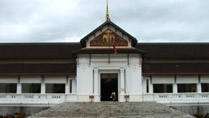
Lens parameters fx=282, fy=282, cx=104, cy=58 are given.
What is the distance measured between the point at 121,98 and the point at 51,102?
6.37 m

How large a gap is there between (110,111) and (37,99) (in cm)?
800

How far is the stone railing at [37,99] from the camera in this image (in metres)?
25.5

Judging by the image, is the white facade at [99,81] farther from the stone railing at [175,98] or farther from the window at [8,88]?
the window at [8,88]

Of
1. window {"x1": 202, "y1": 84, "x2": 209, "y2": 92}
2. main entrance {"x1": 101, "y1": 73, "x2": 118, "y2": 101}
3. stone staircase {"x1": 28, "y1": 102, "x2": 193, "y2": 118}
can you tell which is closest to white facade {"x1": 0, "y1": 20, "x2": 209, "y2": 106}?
main entrance {"x1": 101, "y1": 73, "x2": 118, "y2": 101}

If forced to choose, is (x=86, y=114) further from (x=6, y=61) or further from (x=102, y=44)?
(x=6, y=61)

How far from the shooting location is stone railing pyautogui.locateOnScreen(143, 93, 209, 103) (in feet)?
84.0

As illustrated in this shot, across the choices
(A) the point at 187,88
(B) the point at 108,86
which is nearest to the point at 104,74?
(B) the point at 108,86

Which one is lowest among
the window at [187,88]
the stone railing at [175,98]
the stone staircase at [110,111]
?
the stone staircase at [110,111]

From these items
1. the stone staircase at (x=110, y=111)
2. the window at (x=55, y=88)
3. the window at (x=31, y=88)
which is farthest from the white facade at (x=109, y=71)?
the window at (x=31, y=88)

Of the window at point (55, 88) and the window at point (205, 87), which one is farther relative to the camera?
the window at point (205, 87)

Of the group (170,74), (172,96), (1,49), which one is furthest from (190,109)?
(1,49)

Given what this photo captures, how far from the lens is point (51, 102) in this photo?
25500 mm

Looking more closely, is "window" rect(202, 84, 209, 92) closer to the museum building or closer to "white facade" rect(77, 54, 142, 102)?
the museum building

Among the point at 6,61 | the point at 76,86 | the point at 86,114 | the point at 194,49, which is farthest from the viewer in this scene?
the point at 194,49
